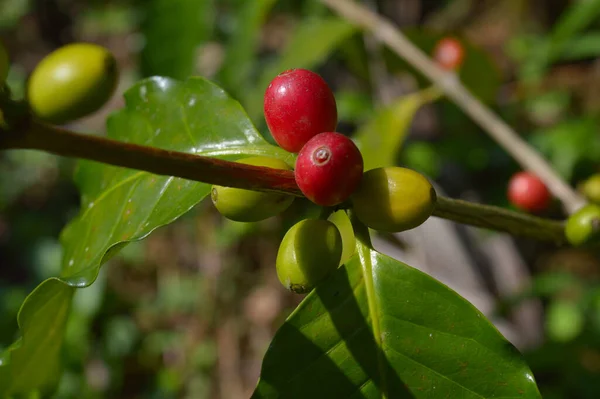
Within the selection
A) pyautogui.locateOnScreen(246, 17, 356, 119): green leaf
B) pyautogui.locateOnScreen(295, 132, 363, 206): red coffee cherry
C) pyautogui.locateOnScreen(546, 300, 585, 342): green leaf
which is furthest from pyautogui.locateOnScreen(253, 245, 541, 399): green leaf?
pyautogui.locateOnScreen(546, 300, 585, 342): green leaf

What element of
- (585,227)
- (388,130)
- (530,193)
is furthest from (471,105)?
(585,227)

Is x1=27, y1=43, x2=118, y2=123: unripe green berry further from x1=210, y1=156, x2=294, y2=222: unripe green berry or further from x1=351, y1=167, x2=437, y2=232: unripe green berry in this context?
x1=351, y1=167, x2=437, y2=232: unripe green berry

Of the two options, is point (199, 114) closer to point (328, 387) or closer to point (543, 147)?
point (328, 387)

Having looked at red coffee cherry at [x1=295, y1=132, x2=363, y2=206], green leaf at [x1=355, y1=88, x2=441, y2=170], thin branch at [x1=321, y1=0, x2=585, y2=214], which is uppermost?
red coffee cherry at [x1=295, y1=132, x2=363, y2=206]

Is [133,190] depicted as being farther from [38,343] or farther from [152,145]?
[38,343]

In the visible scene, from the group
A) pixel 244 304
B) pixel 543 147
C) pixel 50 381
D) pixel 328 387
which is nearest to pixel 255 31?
pixel 543 147

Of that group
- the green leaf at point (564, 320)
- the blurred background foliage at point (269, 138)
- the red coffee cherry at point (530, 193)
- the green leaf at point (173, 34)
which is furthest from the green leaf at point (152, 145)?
the green leaf at point (564, 320)
